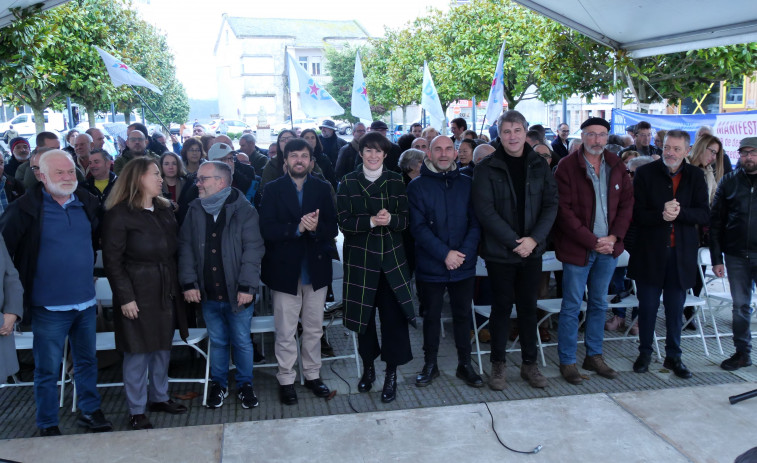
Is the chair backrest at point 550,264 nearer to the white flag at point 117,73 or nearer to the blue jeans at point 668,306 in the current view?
the blue jeans at point 668,306

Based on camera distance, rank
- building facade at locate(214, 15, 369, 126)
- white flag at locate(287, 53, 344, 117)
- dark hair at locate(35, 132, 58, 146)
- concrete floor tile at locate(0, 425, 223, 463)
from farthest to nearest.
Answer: building facade at locate(214, 15, 369, 126) → white flag at locate(287, 53, 344, 117) → dark hair at locate(35, 132, 58, 146) → concrete floor tile at locate(0, 425, 223, 463)

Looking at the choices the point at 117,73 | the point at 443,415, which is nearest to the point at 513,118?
the point at 443,415

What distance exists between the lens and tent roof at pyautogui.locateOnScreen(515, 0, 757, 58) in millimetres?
6043

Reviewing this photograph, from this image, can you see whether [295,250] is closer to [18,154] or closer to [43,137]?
[43,137]

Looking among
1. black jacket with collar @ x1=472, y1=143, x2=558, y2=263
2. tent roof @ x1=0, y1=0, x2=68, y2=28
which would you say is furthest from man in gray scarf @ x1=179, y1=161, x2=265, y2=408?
tent roof @ x1=0, y1=0, x2=68, y2=28

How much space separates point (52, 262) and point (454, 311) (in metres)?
2.86

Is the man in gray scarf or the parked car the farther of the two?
the parked car

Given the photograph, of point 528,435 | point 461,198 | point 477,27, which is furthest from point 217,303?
point 477,27

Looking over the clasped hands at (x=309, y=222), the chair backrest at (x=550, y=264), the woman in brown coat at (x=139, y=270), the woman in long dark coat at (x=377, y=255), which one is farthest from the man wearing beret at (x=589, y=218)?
the woman in brown coat at (x=139, y=270)

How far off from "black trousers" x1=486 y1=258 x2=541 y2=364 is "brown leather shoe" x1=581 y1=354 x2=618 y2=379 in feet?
1.88

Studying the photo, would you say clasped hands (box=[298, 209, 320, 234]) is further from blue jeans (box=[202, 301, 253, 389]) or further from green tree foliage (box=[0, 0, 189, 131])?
green tree foliage (box=[0, 0, 189, 131])

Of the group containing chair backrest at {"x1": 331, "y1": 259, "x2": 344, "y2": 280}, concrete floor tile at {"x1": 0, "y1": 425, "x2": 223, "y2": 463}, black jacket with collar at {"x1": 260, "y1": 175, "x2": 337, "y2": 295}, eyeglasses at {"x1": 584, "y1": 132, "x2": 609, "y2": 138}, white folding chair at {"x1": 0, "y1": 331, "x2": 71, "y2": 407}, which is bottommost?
concrete floor tile at {"x1": 0, "y1": 425, "x2": 223, "y2": 463}

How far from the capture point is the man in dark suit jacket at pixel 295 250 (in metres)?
4.46

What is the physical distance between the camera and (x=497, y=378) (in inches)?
190
